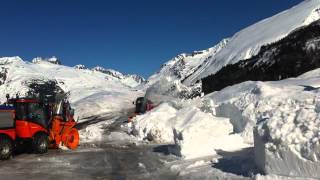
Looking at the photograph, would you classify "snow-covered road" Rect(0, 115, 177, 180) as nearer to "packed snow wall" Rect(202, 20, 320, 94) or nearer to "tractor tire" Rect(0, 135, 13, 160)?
"tractor tire" Rect(0, 135, 13, 160)

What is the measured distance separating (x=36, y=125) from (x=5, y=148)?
2.28m

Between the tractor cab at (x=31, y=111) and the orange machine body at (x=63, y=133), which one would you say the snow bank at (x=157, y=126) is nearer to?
the orange machine body at (x=63, y=133)

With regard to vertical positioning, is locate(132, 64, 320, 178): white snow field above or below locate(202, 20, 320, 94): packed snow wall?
below

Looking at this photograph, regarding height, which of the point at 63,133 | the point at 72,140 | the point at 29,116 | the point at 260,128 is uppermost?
the point at 29,116

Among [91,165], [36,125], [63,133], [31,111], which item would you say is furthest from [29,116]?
[91,165]

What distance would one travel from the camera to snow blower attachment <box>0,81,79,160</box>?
61.8 ft

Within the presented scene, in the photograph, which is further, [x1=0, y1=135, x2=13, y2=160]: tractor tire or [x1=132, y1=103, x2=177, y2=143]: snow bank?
[x1=132, y1=103, x2=177, y2=143]: snow bank

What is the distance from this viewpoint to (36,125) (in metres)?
20.7

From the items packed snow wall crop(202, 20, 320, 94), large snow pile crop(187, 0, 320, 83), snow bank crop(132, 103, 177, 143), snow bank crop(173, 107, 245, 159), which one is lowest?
snow bank crop(173, 107, 245, 159)

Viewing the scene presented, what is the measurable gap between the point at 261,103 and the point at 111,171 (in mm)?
8058

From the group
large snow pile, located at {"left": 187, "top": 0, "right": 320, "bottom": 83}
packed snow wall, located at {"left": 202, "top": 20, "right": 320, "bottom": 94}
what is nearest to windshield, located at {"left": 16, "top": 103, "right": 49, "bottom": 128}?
packed snow wall, located at {"left": 202, "top": 20, "right": 320, "bottom": 94}

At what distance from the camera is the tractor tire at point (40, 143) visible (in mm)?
20547

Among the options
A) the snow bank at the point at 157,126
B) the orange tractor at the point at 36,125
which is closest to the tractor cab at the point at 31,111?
the orange tractor at the point at 36,125

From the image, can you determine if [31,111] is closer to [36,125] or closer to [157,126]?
[36,125]
